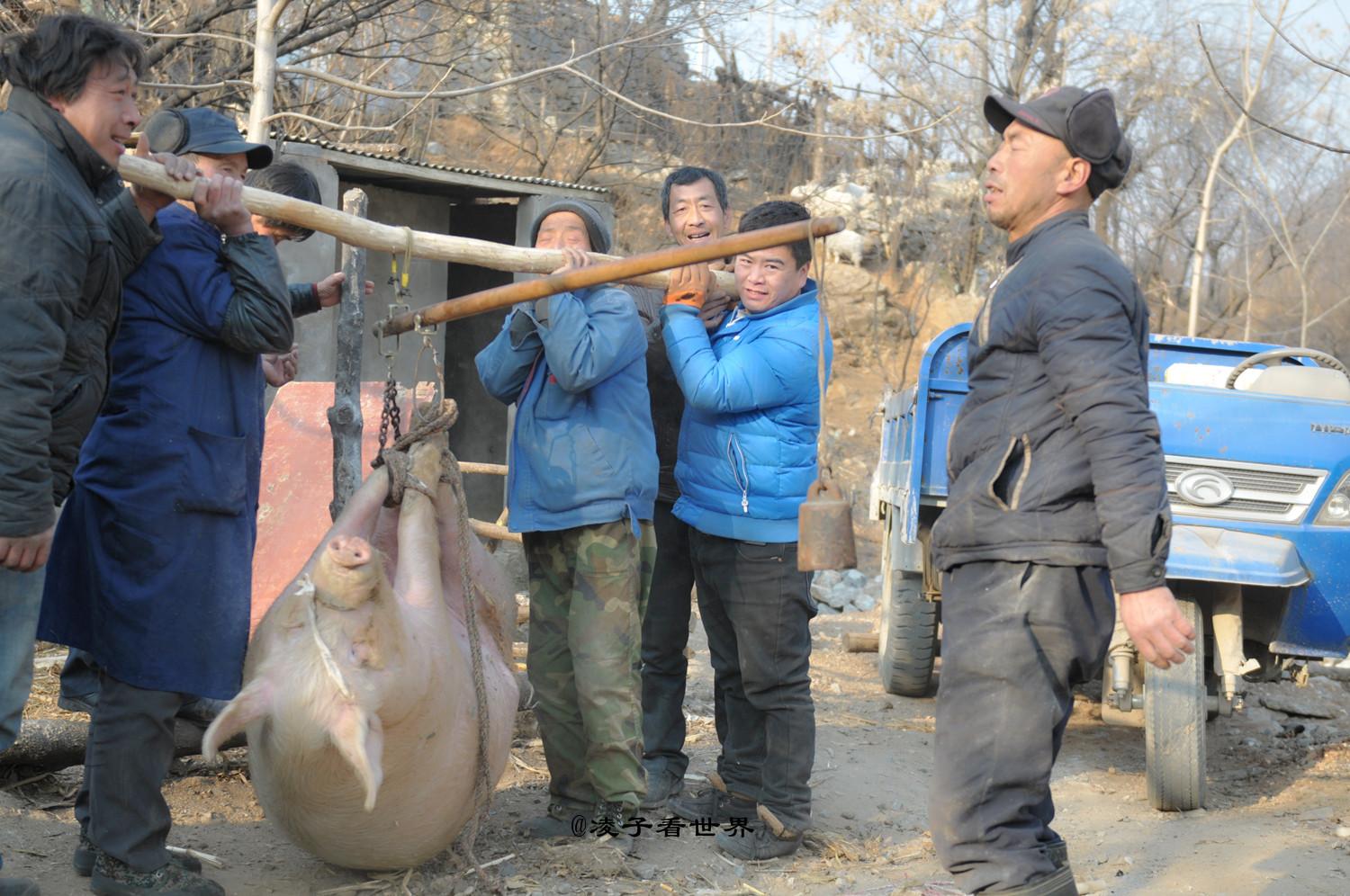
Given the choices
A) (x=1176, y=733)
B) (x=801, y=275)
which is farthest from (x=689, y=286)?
(x=1176, y=733)

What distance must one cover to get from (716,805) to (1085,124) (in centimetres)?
277

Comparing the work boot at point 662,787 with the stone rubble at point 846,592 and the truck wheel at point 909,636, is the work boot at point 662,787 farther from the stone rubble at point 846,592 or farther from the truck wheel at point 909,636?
the stone rubble at point 846,592

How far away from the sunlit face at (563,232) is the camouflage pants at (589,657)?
0.94 m

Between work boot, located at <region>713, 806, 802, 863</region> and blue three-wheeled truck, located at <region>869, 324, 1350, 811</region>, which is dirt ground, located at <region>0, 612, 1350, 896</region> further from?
blue three-wheeled truck, located at <region>869, 324, 1350, 811</region>

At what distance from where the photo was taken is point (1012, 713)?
2785mm

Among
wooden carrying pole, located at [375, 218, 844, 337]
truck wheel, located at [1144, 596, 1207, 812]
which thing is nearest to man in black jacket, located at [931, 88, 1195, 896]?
wooden carrying pole, located at [375, 218, 844, 337]

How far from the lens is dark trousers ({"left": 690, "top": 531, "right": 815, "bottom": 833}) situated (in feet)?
13.6

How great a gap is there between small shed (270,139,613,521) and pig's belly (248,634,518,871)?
19.3 feet

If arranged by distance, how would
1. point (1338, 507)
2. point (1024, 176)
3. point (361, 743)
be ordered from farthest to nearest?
point (1338, 507), point (1024, 176), point (361, 743)

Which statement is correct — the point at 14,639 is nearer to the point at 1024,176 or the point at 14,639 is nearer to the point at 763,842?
the point at 763,842

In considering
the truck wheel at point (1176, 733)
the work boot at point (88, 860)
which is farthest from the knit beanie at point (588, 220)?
the truck wheel at point (1176, 733)

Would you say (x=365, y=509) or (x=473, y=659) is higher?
(x=365, y=509)

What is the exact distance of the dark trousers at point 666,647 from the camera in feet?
15.3

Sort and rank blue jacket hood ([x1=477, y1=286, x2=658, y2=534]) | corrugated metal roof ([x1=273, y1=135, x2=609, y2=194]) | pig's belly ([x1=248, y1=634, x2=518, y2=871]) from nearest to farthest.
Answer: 1. pig's belly ([x1=248, y1=634, x2=518, y2=871])
2. blue jacket hood ([x1=477, y1=286, x2=658, y2=534])
3. corrugated metal roof ([x1=273, y1=135, x2=609, y2=194])
